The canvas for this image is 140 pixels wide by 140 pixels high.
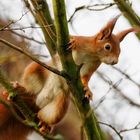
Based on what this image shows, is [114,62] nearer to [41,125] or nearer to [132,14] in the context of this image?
[132,14]

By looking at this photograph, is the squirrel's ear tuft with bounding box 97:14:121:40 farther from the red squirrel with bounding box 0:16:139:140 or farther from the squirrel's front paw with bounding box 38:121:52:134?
the squirrel's front paw with bounding box 38:121:52:134

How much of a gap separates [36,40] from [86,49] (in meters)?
0.41

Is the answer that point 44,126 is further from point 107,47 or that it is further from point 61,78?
point 107,47

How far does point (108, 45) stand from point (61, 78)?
394 millimetres

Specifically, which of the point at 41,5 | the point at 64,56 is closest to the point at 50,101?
the point at 41,5

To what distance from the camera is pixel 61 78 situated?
3561 millimetres

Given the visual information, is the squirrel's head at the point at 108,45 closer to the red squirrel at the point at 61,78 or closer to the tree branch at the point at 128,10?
the red squirrel at the point at 61,78

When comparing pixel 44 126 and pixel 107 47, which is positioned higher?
pixel 107 47

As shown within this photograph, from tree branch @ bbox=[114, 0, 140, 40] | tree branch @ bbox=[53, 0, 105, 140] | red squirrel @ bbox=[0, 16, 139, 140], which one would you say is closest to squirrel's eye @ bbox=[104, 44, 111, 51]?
red squirrel @ bbox=[0, 16, 139, 140]

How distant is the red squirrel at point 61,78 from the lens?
356cm

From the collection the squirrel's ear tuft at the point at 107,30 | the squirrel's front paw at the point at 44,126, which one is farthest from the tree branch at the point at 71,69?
the squirrel's ear tuft at the point at 107,30

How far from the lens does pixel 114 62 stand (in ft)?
11.4

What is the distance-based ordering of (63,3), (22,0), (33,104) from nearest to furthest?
(63,3)
(22,0)
(33,104)

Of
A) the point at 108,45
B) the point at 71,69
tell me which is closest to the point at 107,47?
the point at 108,45
